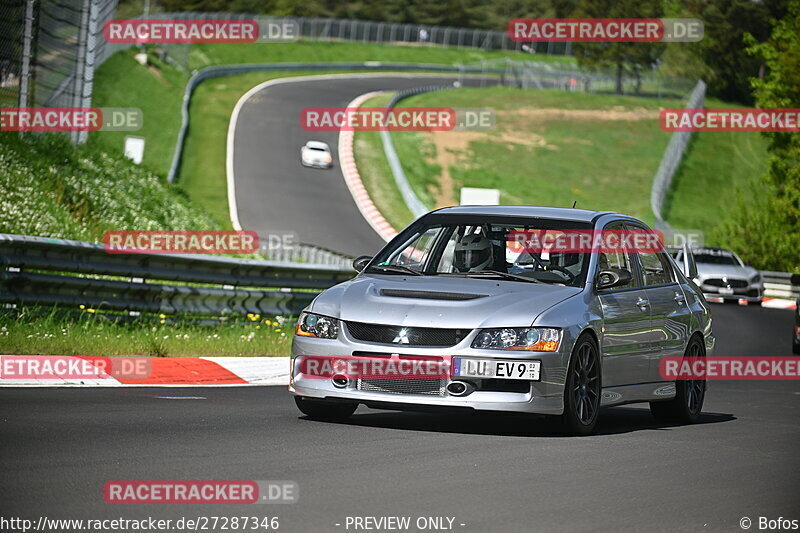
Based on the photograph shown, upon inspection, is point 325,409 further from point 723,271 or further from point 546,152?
point 546,152

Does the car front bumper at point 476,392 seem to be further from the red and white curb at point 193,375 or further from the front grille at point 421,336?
the red and white curb at point 193,375

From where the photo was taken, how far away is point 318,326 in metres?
9.89

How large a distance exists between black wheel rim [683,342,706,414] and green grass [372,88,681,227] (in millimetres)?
42786

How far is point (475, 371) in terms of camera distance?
9.37 meters

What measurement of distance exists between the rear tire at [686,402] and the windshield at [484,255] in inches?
68.2

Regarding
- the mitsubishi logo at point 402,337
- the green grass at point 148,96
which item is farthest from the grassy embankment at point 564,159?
the mitsubishi logo at point 402,337

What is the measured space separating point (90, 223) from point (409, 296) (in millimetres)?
13292

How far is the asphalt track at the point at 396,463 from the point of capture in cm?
667

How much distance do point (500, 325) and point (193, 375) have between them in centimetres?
480

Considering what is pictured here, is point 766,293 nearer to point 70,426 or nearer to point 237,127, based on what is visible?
point 237,127

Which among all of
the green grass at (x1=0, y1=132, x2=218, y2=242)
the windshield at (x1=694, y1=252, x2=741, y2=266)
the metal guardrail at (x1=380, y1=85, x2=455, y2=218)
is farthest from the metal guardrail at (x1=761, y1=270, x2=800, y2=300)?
the green grass at (x1=0, y1=132, x2=218, y2=242)

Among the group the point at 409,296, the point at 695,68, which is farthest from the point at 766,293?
the point at 695,68

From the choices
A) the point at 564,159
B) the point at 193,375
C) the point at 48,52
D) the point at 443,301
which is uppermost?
the point at 48,52

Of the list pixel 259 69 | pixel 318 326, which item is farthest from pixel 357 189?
pixel 318 326
